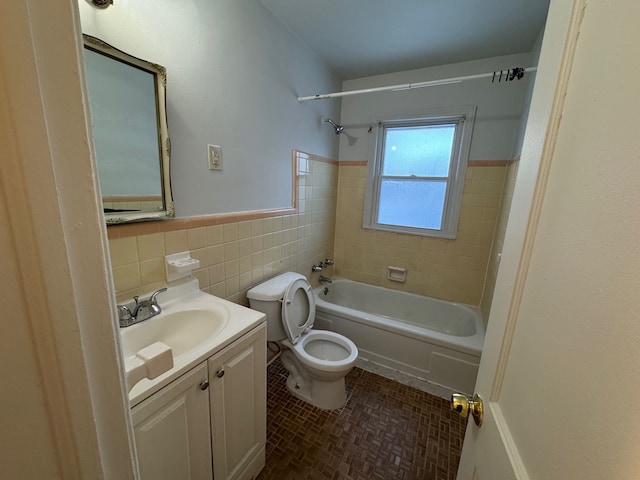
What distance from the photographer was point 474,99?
2.13m

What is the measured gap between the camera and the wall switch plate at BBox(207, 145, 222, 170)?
1.35m

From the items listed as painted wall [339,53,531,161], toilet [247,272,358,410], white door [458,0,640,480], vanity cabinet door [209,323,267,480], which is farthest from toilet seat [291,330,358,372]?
painted wall [339,53,531,161]

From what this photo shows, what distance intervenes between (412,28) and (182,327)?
2251 mm

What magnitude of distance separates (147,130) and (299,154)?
1124 millimetres

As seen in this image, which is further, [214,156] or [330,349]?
[330,349]

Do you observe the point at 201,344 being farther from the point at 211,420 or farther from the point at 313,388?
the point at 313,388

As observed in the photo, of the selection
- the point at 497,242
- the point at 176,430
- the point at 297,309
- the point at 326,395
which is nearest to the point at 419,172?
the point at 497,242

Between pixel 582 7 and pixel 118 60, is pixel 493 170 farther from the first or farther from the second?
pixel 118 60

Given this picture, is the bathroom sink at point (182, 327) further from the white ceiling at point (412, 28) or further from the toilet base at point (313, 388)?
the white ceiling at point (412, 28)

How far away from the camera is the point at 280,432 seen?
1.53m

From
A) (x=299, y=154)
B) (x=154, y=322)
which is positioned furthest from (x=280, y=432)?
(x=299, y=154)

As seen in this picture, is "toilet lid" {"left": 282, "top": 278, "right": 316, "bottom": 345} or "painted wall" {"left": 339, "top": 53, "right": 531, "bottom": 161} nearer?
"toilet lid" {"left": 282, "top": 278, "right": 316, "bottom": 345}

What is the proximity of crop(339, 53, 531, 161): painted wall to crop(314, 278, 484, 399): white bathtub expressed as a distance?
1434mm

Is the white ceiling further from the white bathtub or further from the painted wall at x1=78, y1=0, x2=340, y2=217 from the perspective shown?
the white bathtub
